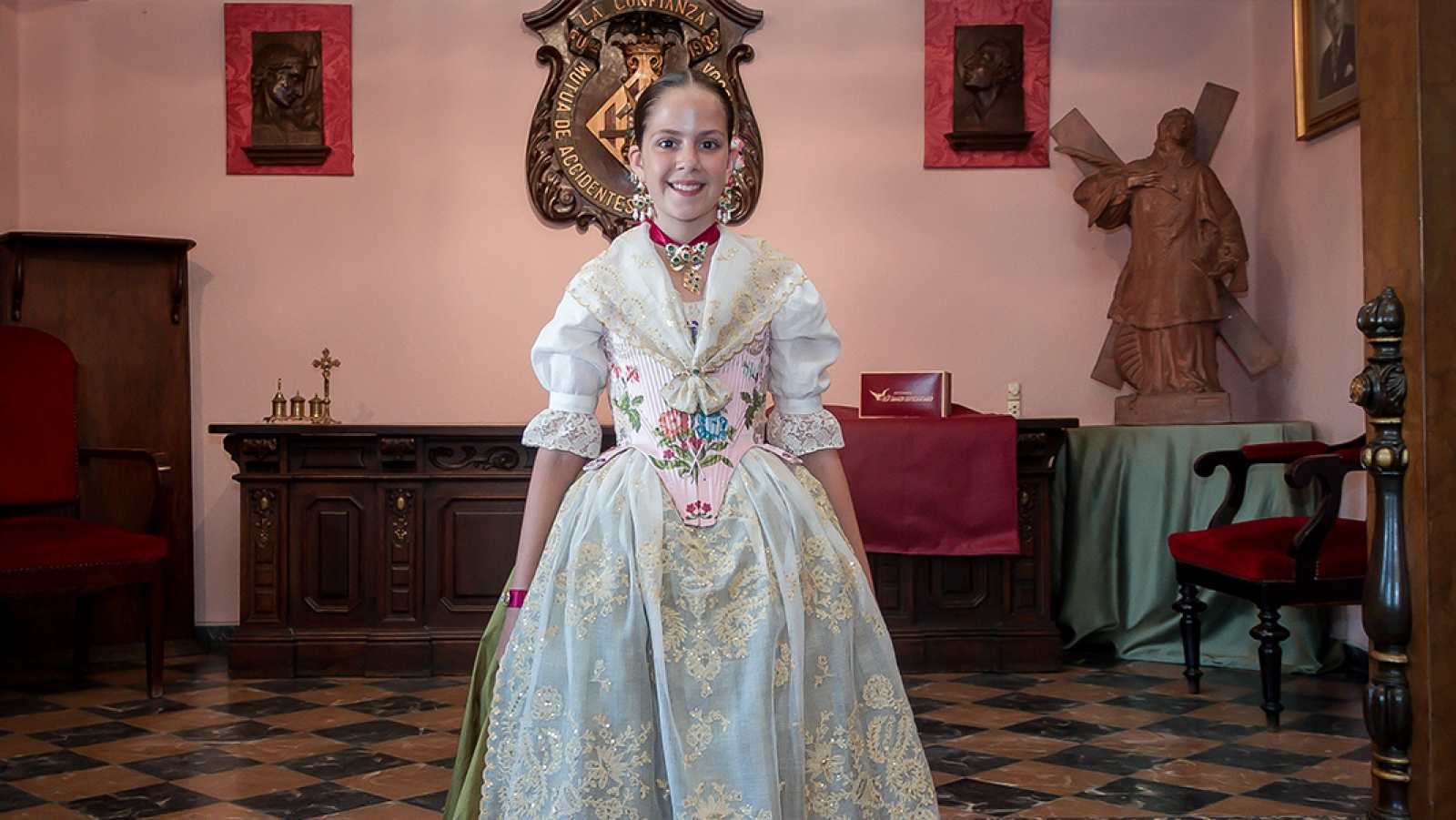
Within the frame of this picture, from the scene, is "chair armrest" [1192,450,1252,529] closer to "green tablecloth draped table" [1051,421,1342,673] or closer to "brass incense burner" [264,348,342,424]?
"green tablecloth draped table" [1051,421,1342,673]

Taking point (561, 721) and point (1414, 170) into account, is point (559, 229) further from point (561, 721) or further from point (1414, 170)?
point (561, 721)

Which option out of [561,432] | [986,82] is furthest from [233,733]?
[986,82]

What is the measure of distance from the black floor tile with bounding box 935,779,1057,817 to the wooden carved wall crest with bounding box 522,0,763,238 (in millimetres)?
2875

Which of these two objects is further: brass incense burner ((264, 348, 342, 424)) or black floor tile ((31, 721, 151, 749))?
brass incense burner ((264, 348, 342, 424))

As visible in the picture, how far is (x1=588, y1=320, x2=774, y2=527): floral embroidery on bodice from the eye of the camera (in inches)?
67.1

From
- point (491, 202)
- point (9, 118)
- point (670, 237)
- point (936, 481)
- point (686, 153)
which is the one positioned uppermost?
point (9, 118)

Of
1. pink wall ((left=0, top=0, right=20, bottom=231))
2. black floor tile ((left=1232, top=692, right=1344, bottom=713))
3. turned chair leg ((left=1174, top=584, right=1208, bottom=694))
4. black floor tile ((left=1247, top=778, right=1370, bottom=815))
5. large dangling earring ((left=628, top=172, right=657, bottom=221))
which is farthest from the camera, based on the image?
pink wall ((left=0, top=0, right=20, bottom=231))

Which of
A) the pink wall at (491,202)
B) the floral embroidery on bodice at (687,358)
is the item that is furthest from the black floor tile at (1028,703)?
the floral embroidery on bodice at (687,358)

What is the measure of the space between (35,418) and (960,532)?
326 centimetres

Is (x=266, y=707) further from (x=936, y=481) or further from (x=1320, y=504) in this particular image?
(x=1320, y=504)

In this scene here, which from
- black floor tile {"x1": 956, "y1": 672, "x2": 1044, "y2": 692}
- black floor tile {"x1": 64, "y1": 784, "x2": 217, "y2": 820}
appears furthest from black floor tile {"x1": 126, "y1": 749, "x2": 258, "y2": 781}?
black floor tile {"x1": 956, "y1": 672, "x2": 1044, "y2": 692}

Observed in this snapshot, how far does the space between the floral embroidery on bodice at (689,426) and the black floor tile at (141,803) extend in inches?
67.4

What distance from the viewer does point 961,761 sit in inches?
126

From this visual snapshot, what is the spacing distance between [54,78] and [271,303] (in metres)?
1.25
